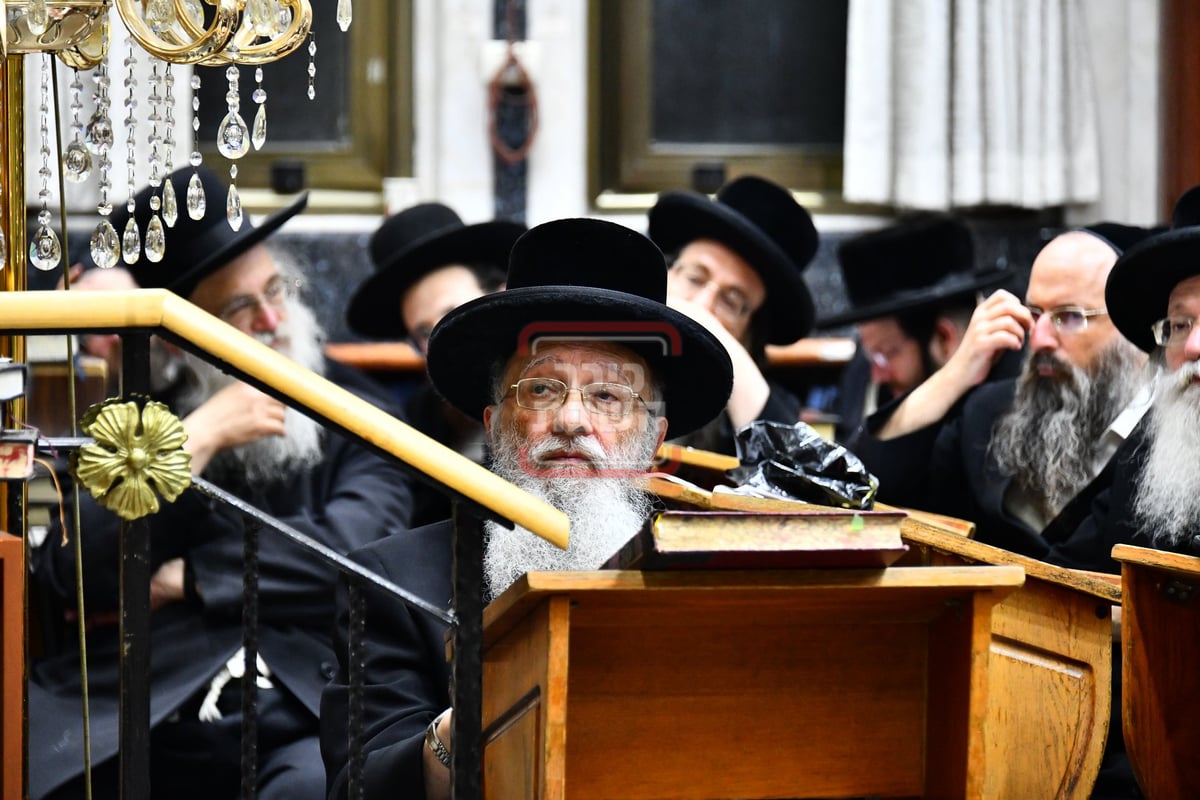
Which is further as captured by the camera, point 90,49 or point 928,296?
point 928,296

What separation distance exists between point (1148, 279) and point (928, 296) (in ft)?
5.13

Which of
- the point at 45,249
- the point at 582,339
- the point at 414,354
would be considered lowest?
the point at 414,354

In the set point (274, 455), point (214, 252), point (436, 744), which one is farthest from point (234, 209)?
point (214, 252)

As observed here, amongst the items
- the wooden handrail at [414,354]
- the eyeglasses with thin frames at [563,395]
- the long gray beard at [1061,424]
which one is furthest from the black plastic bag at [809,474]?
the wooden handrail at [414,354]

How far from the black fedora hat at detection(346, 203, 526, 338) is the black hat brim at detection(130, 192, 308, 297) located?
0.61 m

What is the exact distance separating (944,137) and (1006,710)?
436 cm

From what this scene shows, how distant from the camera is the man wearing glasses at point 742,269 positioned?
185 inches

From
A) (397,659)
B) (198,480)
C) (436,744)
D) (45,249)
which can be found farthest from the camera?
(397,659)

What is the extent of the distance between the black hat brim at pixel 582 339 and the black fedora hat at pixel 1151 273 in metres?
1.06

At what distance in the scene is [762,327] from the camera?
5051 millimetres

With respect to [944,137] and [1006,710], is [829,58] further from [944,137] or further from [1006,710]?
[1006,710]

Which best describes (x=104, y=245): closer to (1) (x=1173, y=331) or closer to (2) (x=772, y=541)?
(2) (x=772, y=541)

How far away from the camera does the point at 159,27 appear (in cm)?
293

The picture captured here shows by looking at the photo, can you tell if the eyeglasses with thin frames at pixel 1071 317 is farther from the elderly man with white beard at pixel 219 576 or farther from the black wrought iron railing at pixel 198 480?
the black wrought iron railing at pixel 198 480
